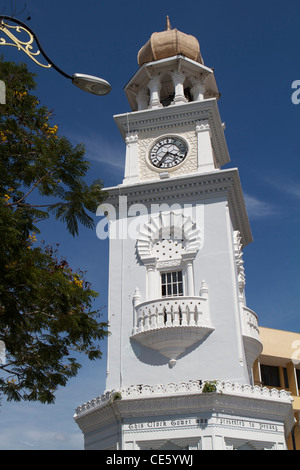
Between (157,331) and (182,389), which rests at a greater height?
(157,331)

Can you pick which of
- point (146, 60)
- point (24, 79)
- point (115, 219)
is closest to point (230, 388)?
point (115, 219)

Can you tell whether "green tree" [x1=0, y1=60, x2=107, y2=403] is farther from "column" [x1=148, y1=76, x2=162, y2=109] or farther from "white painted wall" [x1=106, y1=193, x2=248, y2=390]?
"column" [x1=148, y1=76, x2=162, y2=109]

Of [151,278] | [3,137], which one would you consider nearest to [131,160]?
[151,278]

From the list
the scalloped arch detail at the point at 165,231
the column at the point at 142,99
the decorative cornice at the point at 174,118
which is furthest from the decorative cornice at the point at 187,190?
the column at the point at 142,99

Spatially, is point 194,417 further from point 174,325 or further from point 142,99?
point 142,99

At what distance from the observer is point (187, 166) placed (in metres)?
28.9

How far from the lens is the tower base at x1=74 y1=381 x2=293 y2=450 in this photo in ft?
72.4

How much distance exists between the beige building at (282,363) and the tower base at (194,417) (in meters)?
12.5

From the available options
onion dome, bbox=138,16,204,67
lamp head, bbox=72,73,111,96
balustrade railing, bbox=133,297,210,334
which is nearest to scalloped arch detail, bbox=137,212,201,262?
balustrade railing, bbox=133,297,210,334

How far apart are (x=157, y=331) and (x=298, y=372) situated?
54.9 feet

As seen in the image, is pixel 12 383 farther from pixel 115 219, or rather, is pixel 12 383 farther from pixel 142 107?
pixel 142 107

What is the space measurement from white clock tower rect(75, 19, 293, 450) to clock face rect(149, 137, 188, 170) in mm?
58

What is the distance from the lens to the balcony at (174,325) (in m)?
24.4

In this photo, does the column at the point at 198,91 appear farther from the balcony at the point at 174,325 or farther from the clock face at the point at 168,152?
the balcony at the point at 174,325
